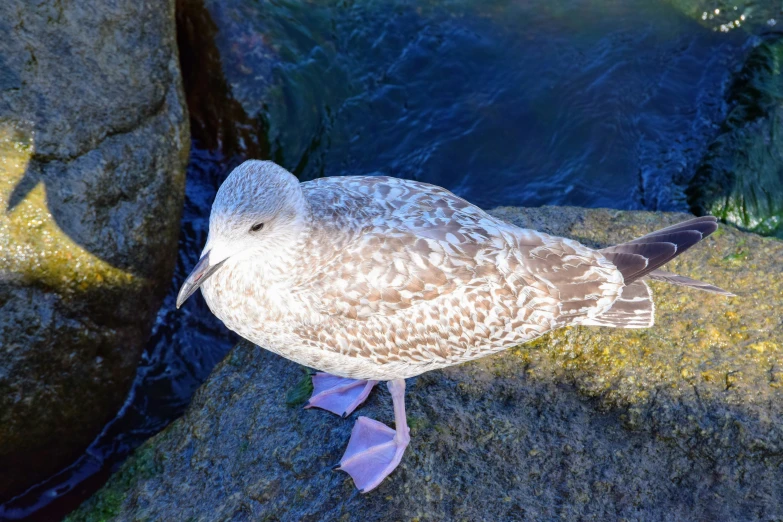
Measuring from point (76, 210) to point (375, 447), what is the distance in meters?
2.38

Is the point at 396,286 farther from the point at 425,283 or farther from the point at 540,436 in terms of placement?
the point at 540,436

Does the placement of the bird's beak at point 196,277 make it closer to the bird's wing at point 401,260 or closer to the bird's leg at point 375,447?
the bird's wing at point 401,260

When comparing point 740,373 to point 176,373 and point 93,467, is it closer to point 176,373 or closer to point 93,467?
point 176,373

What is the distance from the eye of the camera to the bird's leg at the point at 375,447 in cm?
362

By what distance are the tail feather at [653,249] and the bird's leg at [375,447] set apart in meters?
1.39

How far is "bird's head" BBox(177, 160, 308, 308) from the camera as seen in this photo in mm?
3320

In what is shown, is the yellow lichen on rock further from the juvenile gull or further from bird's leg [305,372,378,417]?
bird's leg [305,372,378,417]

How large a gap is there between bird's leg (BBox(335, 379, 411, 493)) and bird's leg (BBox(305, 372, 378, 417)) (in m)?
0.16

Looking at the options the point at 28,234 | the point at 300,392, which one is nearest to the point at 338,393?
the point at 300,392

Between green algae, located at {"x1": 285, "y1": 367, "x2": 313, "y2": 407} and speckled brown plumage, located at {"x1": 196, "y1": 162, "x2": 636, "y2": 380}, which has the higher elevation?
speckled brown plumage, located at {"x1": 196, "y1": 162, "x2": 636, "y2": 380}

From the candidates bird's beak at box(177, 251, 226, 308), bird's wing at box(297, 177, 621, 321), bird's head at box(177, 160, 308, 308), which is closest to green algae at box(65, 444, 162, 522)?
bird's head at box(177, 160, 308, 308)

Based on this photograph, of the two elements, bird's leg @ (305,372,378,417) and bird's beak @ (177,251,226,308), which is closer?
bird's beak @ (177,251,226,308)

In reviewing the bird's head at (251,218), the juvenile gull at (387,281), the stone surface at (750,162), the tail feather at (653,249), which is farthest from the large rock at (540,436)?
the stone surface at (750,162)

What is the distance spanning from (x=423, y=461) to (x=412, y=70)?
4.61m
